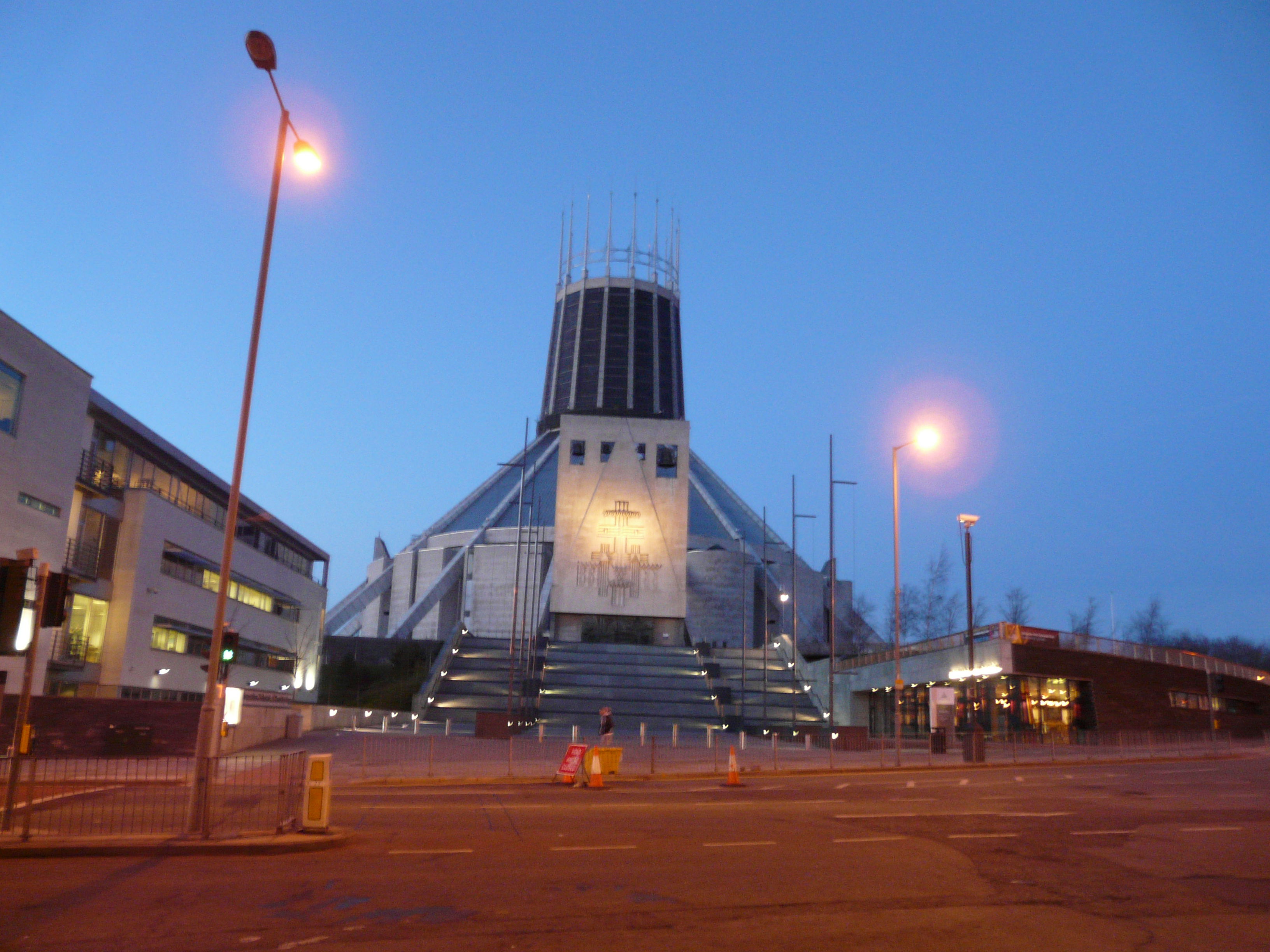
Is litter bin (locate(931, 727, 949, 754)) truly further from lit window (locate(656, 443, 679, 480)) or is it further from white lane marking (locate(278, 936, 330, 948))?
lit window (locate(656, 443, 679, 480))

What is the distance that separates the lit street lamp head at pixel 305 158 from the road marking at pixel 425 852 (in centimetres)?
862

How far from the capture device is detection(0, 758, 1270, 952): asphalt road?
757 cm

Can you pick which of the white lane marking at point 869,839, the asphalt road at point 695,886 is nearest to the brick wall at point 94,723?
the asphalt road at point 695,886

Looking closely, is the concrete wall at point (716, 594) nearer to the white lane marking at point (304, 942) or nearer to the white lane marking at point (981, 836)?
the white lane marking at point (981, 836)

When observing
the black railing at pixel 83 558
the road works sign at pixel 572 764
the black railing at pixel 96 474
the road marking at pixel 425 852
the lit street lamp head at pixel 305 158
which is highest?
the black railing at pixel 96 474

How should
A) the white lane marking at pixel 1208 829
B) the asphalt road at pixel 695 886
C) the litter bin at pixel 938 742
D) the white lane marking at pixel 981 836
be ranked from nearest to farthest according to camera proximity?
the asphalt road at pixel 695 886 < the white lane marking at pixel 981 836 < the white lane marking at pixel 1208 829 < the litter bin at pixel 938 742

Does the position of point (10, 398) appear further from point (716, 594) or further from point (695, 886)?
point (716, 594)

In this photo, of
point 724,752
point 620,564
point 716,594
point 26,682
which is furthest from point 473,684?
point 26,682

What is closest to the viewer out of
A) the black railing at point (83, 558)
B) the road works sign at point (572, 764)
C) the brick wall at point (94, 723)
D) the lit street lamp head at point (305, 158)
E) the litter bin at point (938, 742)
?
the lit street lamp head at point (305, 158)

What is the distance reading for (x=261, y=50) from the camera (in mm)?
12742

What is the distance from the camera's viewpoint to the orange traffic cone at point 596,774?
20.9 metres

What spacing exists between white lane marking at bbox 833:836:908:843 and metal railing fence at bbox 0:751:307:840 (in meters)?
6.22

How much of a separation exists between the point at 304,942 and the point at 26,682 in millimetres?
5883

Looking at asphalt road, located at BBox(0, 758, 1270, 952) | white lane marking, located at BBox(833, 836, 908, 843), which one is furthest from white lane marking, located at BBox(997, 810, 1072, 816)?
white lane marking, located at BBox(833, 836, 908, 843)
